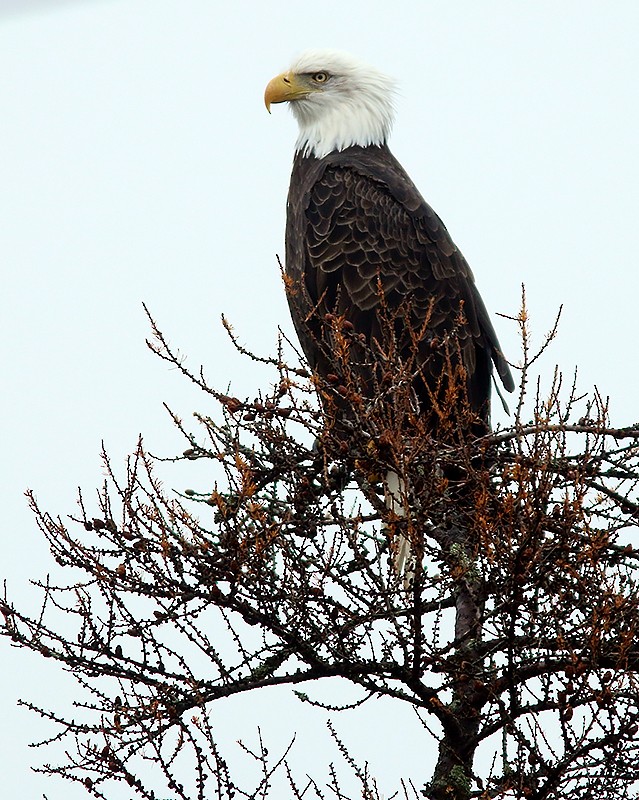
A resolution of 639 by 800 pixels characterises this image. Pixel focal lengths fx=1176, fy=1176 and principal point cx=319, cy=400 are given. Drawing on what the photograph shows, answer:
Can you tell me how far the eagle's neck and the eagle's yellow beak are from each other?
68mm

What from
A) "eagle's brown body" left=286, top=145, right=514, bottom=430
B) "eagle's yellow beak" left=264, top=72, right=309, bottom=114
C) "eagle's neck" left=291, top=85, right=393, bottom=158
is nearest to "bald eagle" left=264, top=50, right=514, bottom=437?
"eagle's brown body" left=286, top=145, right=514, bottom=430

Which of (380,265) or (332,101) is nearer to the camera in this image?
(380,265)

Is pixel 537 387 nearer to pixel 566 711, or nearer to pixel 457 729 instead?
pixel 566 711

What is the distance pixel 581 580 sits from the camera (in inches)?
150

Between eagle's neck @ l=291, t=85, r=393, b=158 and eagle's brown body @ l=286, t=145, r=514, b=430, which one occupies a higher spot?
eagle's neck @ l=291, t=85, r=393, b=158

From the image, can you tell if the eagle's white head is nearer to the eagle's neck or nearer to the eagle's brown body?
the eagle's neck

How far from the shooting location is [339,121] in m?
7.31

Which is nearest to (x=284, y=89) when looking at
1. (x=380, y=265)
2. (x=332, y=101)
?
(x=332, y=101)

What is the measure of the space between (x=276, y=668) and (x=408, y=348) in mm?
2607

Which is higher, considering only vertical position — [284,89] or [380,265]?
[284,89]

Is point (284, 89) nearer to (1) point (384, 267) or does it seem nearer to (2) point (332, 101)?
(2) point (332, 101)

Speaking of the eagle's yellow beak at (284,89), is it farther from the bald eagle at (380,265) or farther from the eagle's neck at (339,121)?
the bald eagle at (380,265)

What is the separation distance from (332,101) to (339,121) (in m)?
0.16

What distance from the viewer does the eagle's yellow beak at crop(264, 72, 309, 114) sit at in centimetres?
718
